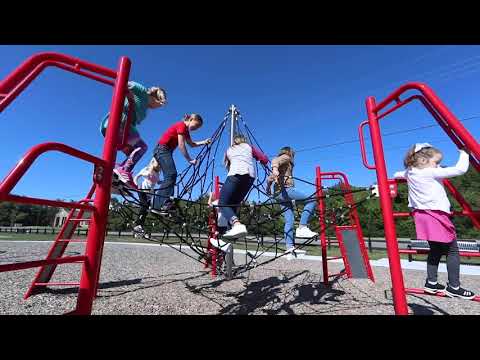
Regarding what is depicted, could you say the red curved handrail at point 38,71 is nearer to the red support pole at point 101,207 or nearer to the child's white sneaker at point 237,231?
the red support pole at point 101,207

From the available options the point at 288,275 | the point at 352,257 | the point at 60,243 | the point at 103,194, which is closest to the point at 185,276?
the point at 288,275

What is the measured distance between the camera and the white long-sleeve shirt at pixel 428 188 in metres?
1.99

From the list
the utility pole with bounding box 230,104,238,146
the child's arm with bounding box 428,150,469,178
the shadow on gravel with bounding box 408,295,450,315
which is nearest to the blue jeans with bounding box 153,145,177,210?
the utility pole with bounding box 230,104,238,146

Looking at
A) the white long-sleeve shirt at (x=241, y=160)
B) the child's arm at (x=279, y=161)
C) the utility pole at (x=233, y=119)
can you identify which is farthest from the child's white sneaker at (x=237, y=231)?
the utility pole at (x=233, y=119)

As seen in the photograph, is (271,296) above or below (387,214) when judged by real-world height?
below

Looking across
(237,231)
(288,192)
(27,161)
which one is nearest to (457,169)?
(237,231)

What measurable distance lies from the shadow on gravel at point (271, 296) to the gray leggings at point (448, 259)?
4.98 feet

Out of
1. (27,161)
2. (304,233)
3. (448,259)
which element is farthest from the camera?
(304,233)

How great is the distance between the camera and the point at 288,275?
17.9ft

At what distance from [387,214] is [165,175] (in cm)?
223

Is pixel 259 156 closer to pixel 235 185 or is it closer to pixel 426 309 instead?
pixel 235 185

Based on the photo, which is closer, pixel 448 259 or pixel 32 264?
pixel 32 264

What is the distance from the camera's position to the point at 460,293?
192 cm
